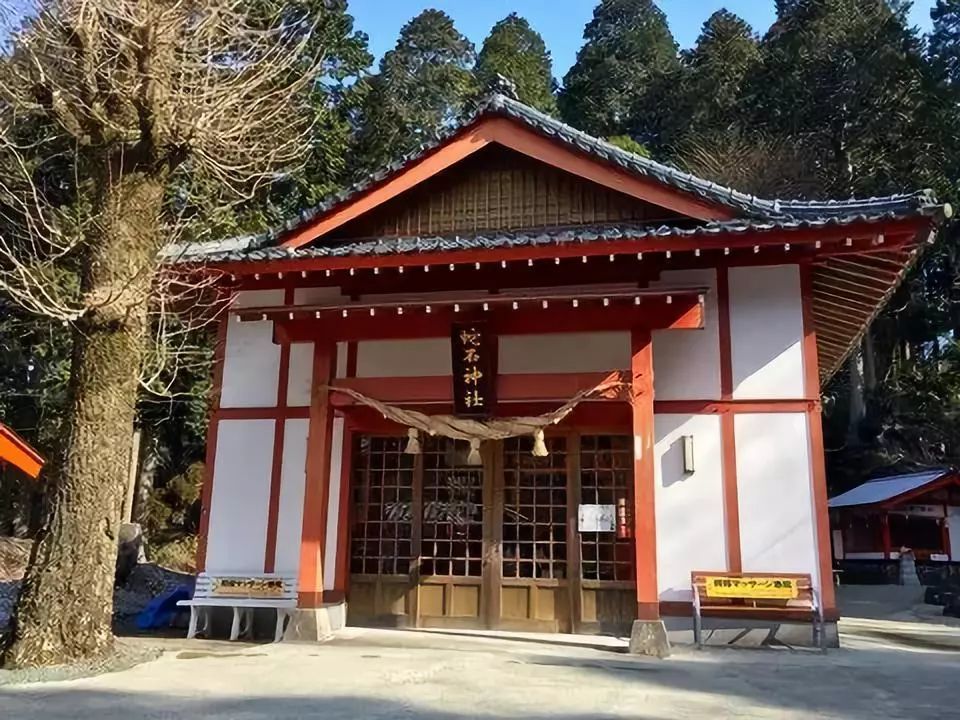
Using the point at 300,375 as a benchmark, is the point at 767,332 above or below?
above

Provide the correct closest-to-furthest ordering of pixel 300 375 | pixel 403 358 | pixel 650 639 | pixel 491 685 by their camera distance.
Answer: pixel 491 685, pixel 650 639, pixel 403 358, pixel 300 375

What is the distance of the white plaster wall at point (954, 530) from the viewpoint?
24.7 m

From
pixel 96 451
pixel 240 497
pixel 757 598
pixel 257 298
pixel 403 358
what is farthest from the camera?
pixel 257 298

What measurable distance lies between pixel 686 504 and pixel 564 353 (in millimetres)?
2134

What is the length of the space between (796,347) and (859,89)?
2665 cm

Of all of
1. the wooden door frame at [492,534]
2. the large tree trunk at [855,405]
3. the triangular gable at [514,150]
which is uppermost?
the large tree trunk at [855,405]

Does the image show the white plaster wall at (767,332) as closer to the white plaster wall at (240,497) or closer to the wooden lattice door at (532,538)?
the wooden lattice door at (532,538)

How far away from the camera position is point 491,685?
224 inches

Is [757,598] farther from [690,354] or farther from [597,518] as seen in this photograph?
[690,354]

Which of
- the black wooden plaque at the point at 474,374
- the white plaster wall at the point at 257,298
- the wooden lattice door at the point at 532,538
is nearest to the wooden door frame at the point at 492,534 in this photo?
the wooden lattice door at the point at 532,538

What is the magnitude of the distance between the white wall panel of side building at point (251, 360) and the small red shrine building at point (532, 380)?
3cm

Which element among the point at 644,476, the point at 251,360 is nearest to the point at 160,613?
the point at 251,360

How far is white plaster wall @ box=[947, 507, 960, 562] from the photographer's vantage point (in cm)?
A: 2473

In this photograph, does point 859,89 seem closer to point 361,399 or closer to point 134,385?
point 361,399
